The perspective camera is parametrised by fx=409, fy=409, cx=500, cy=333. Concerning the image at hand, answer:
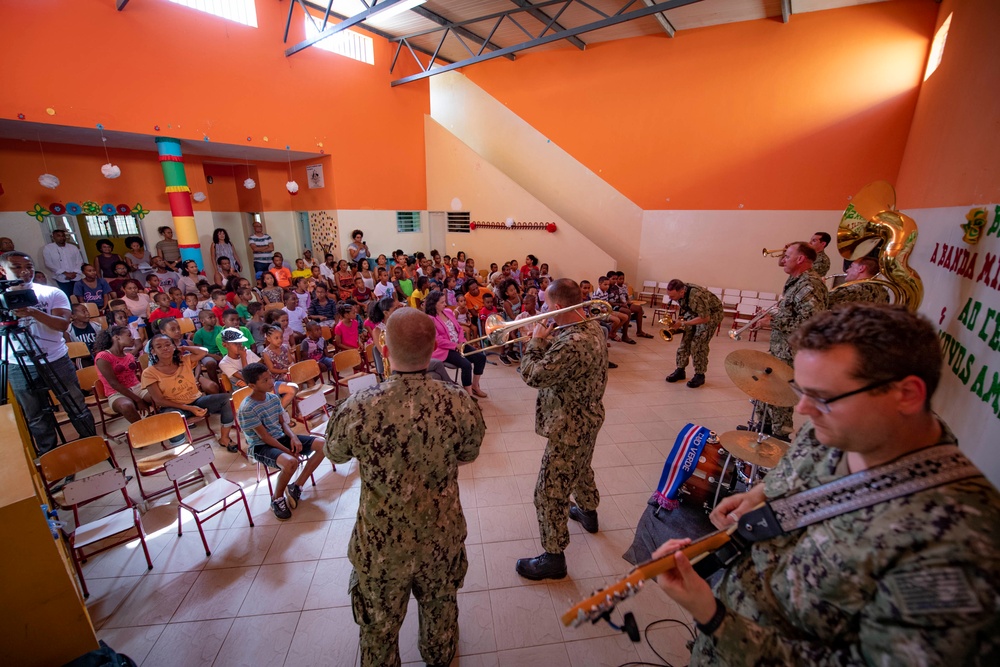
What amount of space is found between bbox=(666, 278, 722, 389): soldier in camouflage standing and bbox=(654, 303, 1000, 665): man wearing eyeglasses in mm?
4561

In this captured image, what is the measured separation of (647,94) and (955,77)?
5.84 meters

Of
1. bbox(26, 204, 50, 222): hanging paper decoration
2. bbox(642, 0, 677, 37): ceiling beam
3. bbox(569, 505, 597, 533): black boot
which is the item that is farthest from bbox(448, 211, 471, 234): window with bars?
bbox(569, 505, 597, 533): black boot

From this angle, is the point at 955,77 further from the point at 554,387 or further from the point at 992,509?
the point at 992,509

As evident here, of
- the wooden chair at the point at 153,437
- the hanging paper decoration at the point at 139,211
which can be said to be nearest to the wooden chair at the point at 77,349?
the wooden chair at the point at 153,437

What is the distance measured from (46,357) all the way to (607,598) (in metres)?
5.14

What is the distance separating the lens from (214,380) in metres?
4.82

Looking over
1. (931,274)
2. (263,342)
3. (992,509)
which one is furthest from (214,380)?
(931,274)

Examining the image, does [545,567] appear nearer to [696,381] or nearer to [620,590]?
[620,590]

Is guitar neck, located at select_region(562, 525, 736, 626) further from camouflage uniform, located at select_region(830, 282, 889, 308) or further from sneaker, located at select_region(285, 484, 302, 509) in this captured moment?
camouflage uniform, located at select_region(830, 282, 889, 308)

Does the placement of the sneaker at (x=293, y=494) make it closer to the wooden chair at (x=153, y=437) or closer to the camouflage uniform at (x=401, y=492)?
the wooden chair at (x=153, y=437)

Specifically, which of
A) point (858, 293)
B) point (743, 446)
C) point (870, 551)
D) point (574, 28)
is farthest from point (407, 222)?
point (870, 551)

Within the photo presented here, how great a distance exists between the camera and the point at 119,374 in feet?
14.8

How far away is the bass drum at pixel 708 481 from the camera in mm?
2982

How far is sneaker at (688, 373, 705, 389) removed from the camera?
19.3 feet
